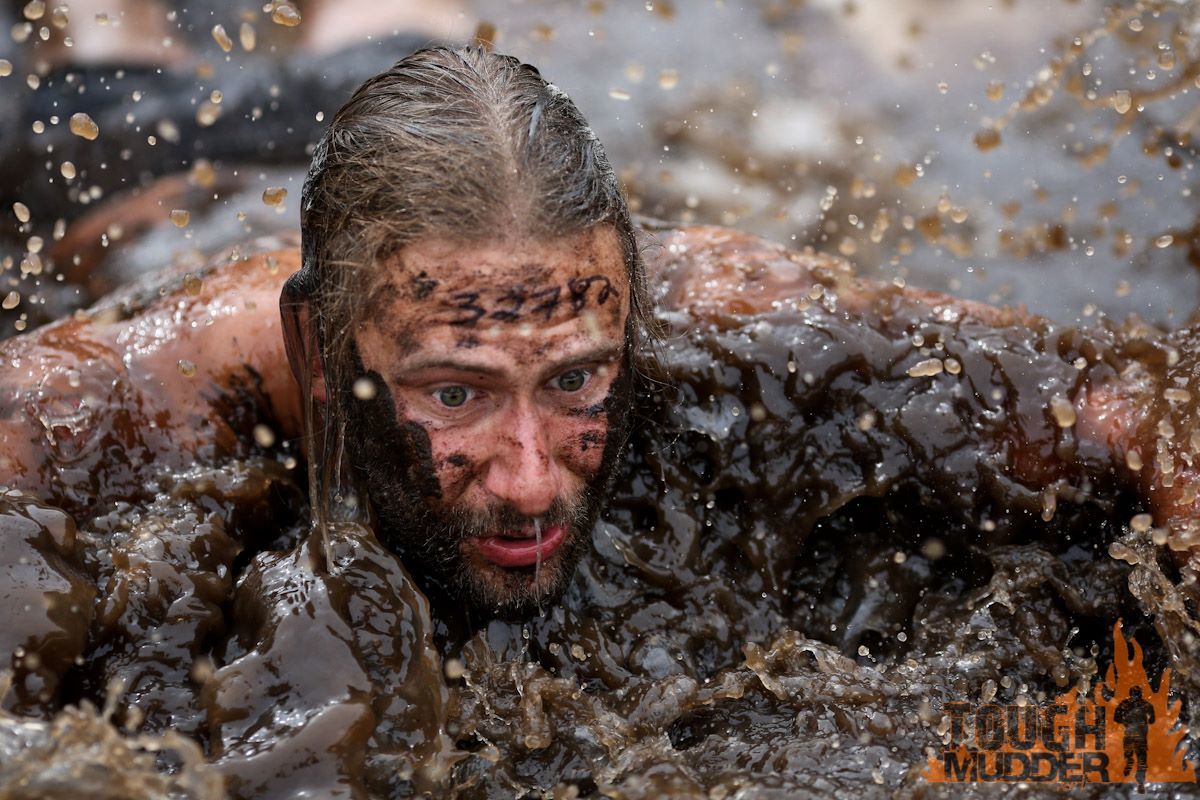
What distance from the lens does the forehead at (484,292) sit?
10.5 feet

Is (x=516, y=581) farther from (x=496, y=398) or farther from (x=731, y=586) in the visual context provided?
(x=731, y=586)

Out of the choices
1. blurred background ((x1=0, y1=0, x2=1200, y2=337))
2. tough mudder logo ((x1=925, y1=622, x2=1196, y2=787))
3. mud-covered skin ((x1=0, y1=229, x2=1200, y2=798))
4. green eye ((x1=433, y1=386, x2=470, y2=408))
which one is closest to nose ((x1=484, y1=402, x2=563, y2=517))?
green eye ((x1=433, y1=386, x2=470, y2=408))

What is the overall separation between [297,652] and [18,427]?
1.16 metres

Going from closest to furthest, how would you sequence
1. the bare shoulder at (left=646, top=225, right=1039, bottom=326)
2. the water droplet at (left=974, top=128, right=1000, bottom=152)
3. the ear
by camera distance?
the ear → the bare shoulder at (left=646, top=225, right=1039, bottom=326) → the water droplet at (left=974, top=128, right=1000, bottom=152)

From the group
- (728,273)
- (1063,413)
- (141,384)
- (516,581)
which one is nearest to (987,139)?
(728,273)

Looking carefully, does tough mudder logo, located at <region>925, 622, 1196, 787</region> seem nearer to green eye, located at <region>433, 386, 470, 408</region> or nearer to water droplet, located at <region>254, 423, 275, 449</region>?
green eye, located at <region>433, 386, 470, 408</region>

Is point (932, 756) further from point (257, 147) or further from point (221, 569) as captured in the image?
point (257, 147)

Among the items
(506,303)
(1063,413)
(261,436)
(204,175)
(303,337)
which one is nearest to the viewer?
(506,303)

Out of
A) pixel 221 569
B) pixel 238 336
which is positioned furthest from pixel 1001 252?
pixel 221 569

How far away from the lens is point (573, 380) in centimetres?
335

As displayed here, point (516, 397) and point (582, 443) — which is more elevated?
point (516, 397)

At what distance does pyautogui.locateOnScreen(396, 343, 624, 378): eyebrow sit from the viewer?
320cm

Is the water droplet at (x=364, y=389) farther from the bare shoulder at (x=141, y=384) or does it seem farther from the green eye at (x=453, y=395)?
the bare shoulder at (x=141, y=384)

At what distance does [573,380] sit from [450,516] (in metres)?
0.46
